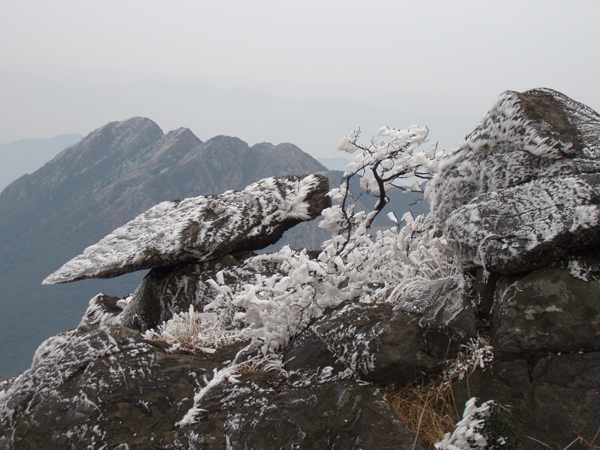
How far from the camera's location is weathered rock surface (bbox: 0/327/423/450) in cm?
269

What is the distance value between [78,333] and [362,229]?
11.7ft

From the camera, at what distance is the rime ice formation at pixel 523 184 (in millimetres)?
2764

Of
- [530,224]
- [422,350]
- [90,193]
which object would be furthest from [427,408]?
[90,193]

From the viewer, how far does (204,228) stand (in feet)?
22.6

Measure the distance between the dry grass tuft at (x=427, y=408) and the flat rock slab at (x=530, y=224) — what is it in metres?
0.93

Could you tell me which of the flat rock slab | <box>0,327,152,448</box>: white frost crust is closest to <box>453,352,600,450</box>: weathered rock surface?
the flat rock slab

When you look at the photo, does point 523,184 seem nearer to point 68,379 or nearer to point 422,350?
point 422,350

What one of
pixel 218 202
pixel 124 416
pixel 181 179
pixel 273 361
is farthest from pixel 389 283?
pixel 181 179

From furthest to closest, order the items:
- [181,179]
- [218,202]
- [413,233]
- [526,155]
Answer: [181,179], [218,202], [413,233], [526,155]

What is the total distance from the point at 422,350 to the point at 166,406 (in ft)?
6.53

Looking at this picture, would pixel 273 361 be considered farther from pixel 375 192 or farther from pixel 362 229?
pixel 375 192

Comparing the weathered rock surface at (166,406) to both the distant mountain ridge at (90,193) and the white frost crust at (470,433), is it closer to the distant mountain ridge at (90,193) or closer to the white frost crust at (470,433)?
the white frost crust at (470,433)

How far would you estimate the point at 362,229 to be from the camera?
573 centimetres

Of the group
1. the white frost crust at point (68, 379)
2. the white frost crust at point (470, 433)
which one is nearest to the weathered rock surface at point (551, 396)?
the white frost crust at point (470, 433)
